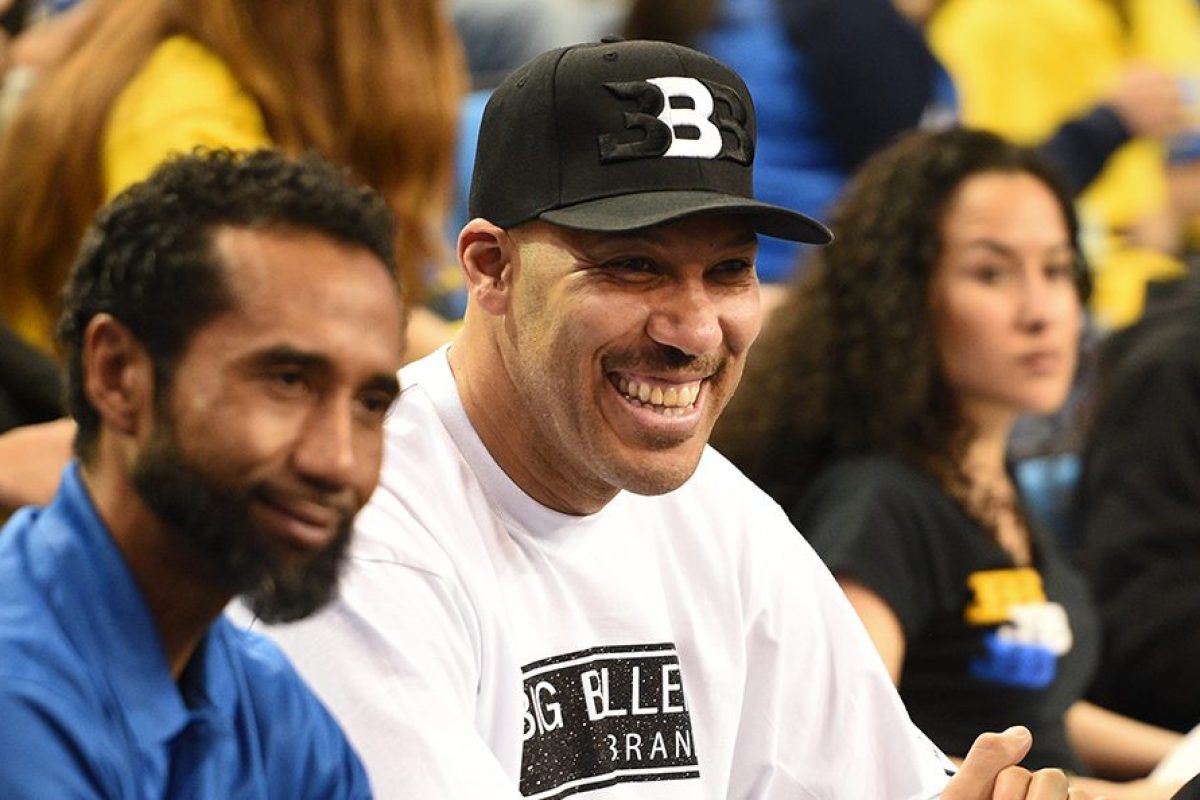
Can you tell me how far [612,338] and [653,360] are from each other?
0.15 ft

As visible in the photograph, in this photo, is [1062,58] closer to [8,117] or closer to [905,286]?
[905,286]

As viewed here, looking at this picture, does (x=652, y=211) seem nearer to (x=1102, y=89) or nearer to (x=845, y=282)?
(x=845, y=282)

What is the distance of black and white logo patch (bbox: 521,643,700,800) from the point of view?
200 cm

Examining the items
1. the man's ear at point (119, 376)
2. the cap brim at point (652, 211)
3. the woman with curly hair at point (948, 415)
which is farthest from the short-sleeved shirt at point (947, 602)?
the man's ear at point (119, 376)

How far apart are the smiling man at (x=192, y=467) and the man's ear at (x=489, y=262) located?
418mm

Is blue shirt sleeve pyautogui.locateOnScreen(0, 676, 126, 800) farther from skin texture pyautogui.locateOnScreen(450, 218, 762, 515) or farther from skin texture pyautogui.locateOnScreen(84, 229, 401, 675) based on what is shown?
skin texture pyautogui.locateOnScreen(450, 218, 762, 515)

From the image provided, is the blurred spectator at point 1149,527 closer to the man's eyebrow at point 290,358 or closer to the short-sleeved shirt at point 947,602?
Result: the short-sleeved shirt at point 947,602

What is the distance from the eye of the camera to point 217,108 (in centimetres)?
285

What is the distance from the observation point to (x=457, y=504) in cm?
A: 203

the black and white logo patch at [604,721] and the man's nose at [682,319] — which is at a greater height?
the man's nose at [682,319]

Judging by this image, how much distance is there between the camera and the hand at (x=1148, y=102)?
4.67 m

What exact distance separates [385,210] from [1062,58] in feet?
11.7

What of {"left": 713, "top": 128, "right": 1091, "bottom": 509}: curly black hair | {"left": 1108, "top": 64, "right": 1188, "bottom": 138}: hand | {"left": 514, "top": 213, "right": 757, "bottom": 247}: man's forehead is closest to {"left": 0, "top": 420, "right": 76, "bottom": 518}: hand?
{"left": 514, "top": 213, "right": 757, "bottom": 247}: man's forehead

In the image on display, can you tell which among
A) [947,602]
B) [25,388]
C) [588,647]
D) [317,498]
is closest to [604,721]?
[588,647]
